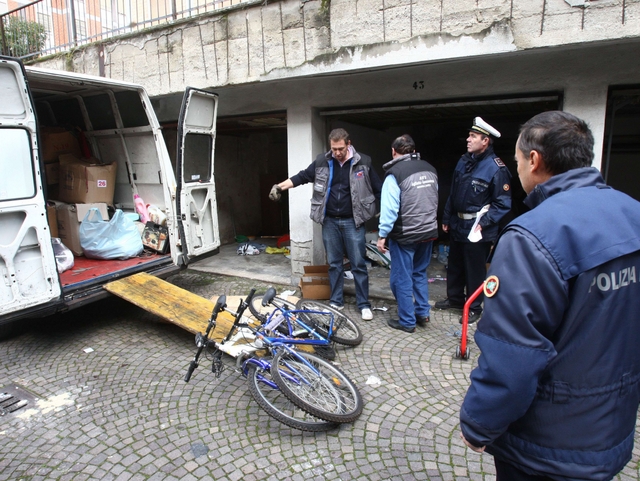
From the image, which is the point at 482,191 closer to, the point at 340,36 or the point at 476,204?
the point at 476,204

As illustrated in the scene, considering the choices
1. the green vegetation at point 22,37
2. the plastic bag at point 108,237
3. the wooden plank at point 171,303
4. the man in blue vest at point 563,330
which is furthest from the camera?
the green vegetation at point 22,37

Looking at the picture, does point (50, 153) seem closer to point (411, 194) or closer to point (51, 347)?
point (51, 347)

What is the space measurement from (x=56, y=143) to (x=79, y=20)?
2551mm

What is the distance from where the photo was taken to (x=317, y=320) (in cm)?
395

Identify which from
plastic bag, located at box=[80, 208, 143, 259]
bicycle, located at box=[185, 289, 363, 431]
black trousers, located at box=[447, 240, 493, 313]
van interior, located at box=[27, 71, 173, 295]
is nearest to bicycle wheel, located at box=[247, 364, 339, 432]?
bicycle, located at box=[185, 289, 363, 431]

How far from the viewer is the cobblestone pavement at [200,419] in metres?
2.59

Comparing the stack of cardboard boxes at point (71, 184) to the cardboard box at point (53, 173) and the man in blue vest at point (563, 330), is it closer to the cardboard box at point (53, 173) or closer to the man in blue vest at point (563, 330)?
the cardboard box at point (53, 173)

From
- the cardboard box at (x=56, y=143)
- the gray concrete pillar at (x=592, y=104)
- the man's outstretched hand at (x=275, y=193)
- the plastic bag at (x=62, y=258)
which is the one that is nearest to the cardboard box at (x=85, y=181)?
the cardboard box at (x=56, y=143)

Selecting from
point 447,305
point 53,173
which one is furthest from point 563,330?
point 53,173

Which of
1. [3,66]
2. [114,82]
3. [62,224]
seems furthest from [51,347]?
[114,82]

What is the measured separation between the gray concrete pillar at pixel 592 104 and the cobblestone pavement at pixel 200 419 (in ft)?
7.92

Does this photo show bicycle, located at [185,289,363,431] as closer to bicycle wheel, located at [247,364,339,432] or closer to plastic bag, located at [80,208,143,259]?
bicycle wheel, located at [247,364,339,432]

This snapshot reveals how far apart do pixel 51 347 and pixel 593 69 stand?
5963 millimetres

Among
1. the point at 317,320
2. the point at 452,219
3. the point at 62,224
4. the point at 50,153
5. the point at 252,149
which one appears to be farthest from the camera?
the point at 252,149
